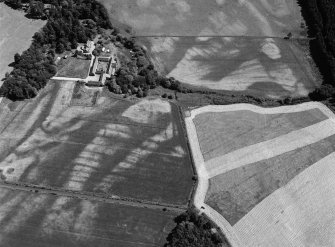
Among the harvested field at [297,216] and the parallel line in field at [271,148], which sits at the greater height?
the parallel line in field at [271,148]

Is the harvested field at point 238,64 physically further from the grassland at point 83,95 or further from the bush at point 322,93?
the grassland at point 83,95

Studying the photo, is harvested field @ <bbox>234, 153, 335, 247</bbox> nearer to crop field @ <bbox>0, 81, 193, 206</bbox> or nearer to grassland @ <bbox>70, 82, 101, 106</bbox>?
crop field @ <bbox>0, 81, 193, 206</bbox>

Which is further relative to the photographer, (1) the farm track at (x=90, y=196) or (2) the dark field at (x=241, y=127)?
(2) the dark field at (x=241, y=127)

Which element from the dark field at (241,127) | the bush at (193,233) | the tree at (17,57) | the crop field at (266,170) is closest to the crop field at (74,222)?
the bush at (193,233)

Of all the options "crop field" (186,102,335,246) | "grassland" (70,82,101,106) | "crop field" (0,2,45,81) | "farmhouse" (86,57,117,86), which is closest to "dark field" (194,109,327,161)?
"crop field" (186,102,335,246)

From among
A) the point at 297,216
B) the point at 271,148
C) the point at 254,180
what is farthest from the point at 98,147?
the point at 297,216

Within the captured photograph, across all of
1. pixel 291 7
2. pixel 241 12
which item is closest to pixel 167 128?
pixel 241 12

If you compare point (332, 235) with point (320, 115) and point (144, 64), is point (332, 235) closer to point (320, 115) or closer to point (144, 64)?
point (320, 115)

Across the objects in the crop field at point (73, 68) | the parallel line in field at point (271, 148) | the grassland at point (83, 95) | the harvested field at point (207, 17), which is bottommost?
the parallel line in field at point (271, 148)
